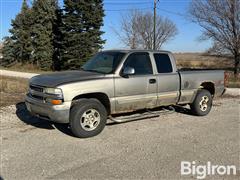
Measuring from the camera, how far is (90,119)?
6.18 m

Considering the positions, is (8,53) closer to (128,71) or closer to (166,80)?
(166,80)

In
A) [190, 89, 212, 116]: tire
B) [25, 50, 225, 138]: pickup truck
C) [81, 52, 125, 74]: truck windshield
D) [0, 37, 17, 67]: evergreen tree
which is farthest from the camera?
[0, 37, 17, 67]: evergreen tree

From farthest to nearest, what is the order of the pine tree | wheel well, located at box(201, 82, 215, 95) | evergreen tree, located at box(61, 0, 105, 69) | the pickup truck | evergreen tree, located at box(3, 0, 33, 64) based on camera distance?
1. evergreen tree, located at box(3, 0, 33, 64)
2. the pine tree
3. evergreen tree, located at box(61, 0, 105, 69)
4. wheel well, located at box(201, 82, 215, 95)
5. the pickup truck

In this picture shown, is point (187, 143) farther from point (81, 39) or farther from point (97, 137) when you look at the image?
point (81, 39)

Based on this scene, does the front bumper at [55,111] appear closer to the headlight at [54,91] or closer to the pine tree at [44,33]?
the headlight at [54,91]

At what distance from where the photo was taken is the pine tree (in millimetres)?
36625

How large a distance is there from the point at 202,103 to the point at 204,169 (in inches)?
162

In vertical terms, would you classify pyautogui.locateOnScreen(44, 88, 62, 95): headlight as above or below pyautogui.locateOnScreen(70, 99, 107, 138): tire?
above

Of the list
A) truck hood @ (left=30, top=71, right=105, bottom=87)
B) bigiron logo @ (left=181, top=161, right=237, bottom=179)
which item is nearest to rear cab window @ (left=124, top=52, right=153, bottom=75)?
truck hood @ (left=30, top=71, right=105, bottom=87)

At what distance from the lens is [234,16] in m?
24.4

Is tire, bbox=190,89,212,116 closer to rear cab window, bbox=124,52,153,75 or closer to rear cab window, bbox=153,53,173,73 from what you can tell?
rear cab window, bbox=153,53,173,73

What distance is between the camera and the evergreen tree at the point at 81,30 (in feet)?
107

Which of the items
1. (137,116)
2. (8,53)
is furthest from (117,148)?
(8,53)

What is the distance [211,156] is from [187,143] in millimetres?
762
